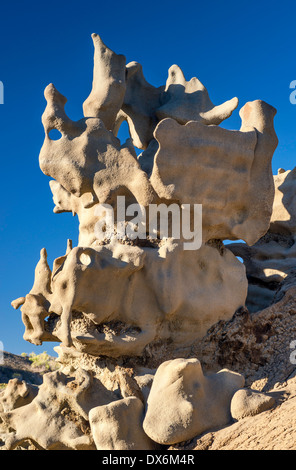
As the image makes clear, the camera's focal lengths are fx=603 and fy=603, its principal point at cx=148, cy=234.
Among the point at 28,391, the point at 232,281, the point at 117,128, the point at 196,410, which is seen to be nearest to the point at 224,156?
the point at 232,281

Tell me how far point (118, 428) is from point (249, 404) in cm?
83

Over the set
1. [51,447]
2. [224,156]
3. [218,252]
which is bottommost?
[51,447]

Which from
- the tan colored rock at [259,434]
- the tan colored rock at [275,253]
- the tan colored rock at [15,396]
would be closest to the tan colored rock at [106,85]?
the tan colored rock at [275,253]

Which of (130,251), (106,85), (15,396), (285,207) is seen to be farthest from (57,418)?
(285,207)

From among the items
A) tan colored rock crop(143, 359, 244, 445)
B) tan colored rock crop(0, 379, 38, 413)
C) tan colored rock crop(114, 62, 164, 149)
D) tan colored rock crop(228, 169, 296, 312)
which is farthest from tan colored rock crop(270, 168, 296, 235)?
tan colored rock crop(0, 379, 38, 413)

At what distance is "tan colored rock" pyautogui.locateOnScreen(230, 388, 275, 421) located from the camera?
3.75 metres

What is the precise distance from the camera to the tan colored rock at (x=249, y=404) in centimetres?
375

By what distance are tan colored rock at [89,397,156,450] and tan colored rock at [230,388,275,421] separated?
58 centimetres

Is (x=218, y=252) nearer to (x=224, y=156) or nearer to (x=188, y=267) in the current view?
(x=188, y=267)

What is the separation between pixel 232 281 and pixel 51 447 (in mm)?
2177

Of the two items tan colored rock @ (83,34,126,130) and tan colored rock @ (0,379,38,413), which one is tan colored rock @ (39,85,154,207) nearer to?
tan colored rock @ (83,34,126,130)

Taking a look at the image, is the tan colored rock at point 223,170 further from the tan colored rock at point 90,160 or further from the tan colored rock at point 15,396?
the tan colored rock at point 15,396

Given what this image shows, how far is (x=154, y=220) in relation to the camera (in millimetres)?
5105

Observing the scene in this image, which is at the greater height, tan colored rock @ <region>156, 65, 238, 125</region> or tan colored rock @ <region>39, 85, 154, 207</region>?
tan colored rock @ <region>156, 65, 238, 125</region>
